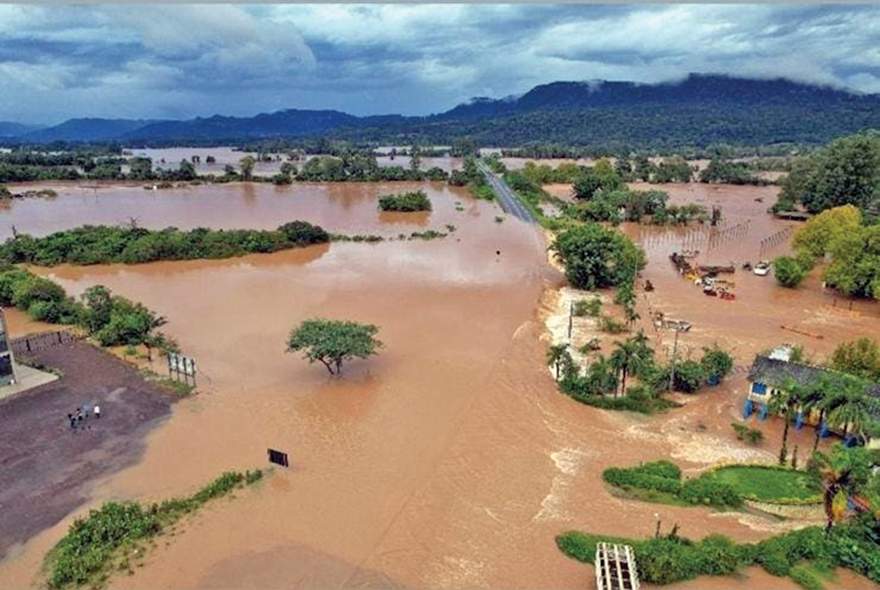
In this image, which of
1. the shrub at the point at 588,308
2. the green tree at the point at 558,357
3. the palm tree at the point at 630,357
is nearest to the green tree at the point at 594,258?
the shrub at the point at 588,308

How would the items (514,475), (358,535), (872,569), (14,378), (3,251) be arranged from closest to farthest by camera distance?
(872,569) → (358,535) → (514,475) → (14,378) → (3,251)

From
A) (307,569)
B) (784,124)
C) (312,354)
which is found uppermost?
(784,124)

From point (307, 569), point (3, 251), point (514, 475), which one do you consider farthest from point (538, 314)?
point (3, 251)

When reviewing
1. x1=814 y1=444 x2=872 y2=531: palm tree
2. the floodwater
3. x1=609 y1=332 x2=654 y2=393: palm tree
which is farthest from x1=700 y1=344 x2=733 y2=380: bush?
the floodwater

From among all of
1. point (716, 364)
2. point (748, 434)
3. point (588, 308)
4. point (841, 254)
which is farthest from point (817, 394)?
point (841, 254)

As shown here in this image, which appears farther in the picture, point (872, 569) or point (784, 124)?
point (784, 124)

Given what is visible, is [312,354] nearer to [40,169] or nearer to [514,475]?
[514,475]

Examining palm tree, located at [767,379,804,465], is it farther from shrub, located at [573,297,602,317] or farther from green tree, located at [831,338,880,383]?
shrub, located at [573,297,602,317]
